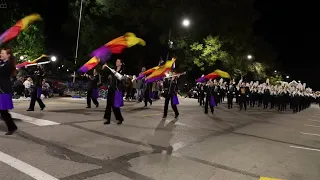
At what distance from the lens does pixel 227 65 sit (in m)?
43.5

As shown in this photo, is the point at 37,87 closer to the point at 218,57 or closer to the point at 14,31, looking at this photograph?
the point at 14,31

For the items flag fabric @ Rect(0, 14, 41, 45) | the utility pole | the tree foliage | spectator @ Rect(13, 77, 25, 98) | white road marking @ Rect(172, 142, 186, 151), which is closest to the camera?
white road marking @ Rect(172, 142, 186, 151)

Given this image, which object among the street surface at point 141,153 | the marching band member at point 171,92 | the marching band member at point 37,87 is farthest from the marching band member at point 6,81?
the marching band member at point 171,92

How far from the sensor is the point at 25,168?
5211mm

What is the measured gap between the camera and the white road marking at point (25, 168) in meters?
4.91

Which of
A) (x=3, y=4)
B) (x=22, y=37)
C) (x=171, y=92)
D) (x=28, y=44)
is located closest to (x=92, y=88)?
(x=171, y=92)

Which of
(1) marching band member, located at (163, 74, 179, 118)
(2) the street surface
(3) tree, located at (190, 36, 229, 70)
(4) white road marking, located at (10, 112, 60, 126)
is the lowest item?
(2) the street surface

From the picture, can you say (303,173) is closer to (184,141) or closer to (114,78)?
(184,141)

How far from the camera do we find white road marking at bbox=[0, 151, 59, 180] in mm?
4911

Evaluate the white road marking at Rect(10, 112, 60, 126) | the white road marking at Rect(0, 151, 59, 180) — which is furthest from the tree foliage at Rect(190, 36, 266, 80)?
the white road marking at Rect(0, 151, 59, 180)

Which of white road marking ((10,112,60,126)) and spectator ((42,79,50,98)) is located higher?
spectator ((42,79,50,98))

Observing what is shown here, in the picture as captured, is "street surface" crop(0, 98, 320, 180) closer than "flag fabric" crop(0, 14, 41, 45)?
Yes

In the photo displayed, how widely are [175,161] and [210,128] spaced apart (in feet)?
17.2

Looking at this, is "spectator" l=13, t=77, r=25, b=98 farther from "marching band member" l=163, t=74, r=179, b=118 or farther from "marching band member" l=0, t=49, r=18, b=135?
"marching band member" l=0, t=49, r=18, b=135
